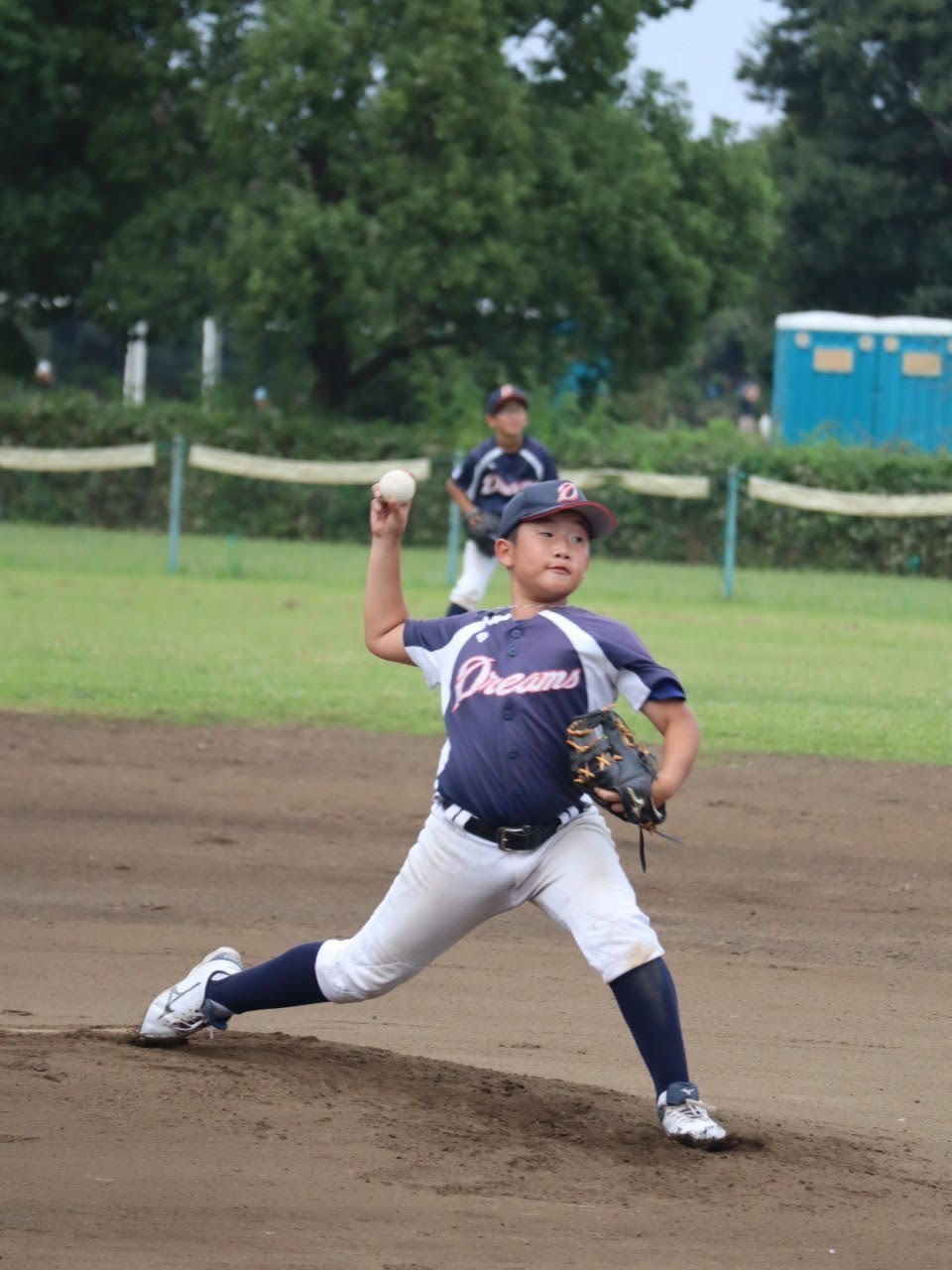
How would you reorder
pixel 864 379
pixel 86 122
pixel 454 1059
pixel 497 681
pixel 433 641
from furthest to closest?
1. pixel 86 122
2. pixel 864 379
3. pixel 454 1059
4. pixel 433 641
5. pixel 497 681

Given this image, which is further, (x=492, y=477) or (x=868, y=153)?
(x=868, y=153)

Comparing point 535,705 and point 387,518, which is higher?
point 387,518

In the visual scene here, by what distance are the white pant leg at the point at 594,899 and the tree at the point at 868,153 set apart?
38.8 m

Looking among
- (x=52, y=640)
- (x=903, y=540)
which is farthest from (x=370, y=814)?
(x=903, y=540)

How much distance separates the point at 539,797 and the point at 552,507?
72cm

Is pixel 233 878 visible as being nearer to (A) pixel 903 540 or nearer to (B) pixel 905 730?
(B) pixel 905 730

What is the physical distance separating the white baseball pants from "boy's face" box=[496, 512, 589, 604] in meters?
0.59

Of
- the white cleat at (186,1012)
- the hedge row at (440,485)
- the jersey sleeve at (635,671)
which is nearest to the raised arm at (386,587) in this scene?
the jersey sleeve at (635,671)

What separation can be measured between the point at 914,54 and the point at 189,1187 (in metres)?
42.2

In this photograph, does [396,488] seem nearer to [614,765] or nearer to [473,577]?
[614,765]

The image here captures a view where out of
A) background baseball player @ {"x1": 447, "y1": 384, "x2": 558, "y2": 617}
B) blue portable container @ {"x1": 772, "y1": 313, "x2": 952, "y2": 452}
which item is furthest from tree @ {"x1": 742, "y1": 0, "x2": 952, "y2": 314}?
background baseball player @ {"x1": 447, "y1": 384, "x2": 558, "y2": 617}

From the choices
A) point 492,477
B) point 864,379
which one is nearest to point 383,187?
point 864,379

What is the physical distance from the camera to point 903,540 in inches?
924

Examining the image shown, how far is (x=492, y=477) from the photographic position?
1347 centimetres
